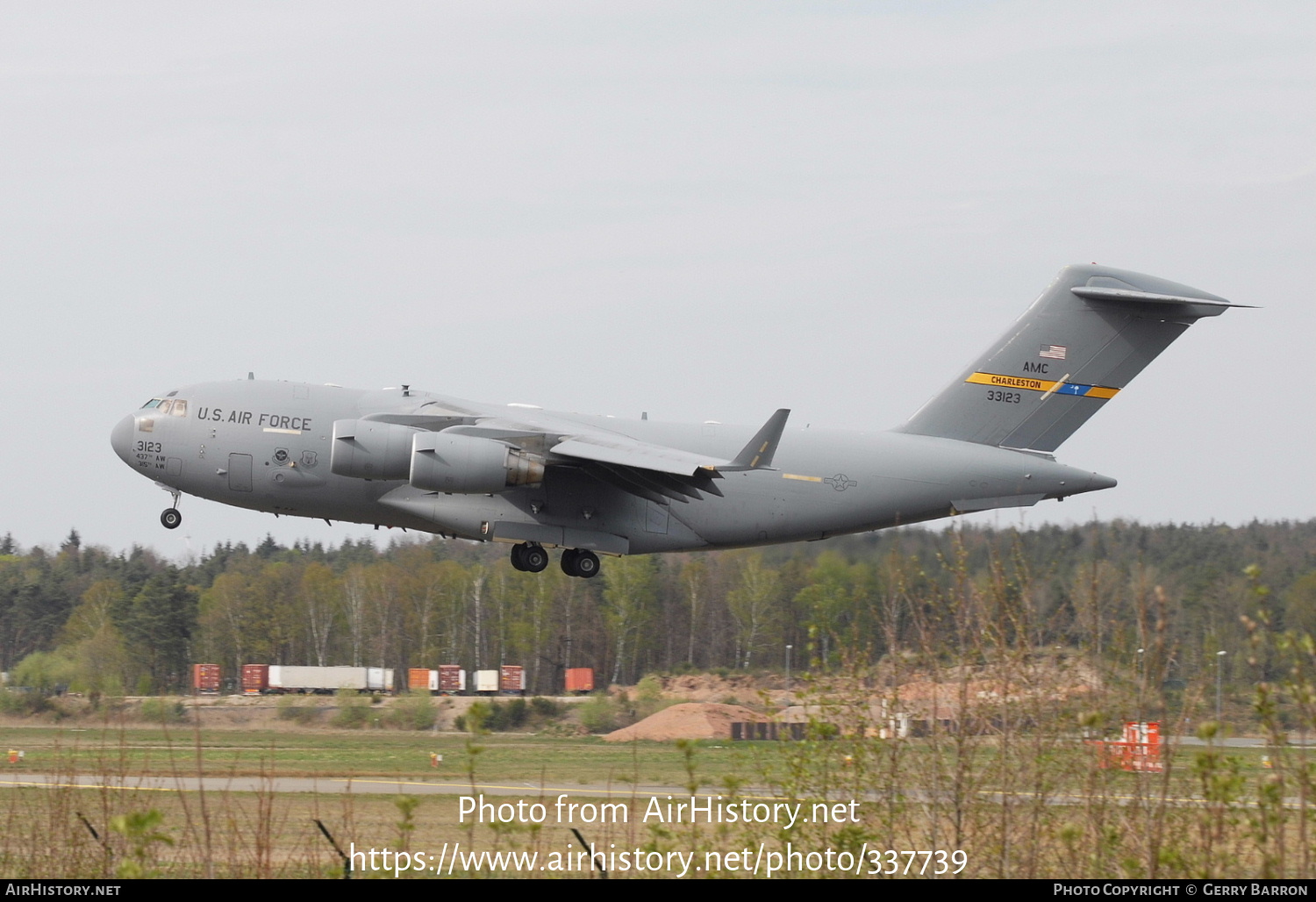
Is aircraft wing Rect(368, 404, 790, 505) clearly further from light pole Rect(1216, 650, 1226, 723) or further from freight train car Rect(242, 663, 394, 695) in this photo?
freight train car Rect(242, 663, 394, 695)

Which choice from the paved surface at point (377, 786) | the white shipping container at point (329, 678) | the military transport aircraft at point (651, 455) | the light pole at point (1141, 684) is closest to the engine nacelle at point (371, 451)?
the military transport aircraft at point (651, 455)

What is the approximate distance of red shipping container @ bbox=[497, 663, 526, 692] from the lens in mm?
29812

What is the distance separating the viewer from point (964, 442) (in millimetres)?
18781

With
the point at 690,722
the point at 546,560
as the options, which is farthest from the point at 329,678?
the point at 546,560

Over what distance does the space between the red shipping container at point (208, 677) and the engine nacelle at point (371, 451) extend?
13769mm

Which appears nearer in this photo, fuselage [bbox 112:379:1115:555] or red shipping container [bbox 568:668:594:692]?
fuselage [bbox 112:379:1115:555]

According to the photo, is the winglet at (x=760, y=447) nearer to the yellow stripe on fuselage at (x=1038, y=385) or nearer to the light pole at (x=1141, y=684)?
the yellow stripe on fuselage at (x=1038, y=385)

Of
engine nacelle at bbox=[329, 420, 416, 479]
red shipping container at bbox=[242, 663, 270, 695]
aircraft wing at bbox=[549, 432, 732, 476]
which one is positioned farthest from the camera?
red shipping container at bbox=[242, 663, 270, 695]

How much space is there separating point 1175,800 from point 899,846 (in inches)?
67.6

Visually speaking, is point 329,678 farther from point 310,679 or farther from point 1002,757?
point 1002,757

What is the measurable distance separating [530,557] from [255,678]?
1325 centimetres

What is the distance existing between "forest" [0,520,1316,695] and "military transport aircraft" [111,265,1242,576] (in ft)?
3.66

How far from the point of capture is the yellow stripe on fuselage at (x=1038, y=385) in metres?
19.0

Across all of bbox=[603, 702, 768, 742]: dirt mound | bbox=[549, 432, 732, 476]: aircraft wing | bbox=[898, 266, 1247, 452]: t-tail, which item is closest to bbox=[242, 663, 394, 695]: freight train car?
bbox=[603, 702, 768, 742]: dirt mound
